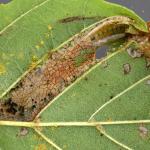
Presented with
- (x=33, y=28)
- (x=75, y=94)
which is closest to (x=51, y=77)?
(x=75, y=94)

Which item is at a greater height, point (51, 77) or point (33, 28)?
point (33, 28)

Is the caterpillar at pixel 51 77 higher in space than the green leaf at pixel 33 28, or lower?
lower

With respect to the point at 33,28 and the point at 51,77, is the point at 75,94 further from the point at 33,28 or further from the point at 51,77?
the point at 33,28

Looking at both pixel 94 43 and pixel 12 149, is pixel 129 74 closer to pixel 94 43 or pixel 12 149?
pixel 94 43

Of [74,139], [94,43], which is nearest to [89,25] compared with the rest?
[94,43]

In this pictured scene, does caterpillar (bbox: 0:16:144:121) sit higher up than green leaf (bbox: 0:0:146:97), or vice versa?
green leaf (bbox: 0:0:146:97)
